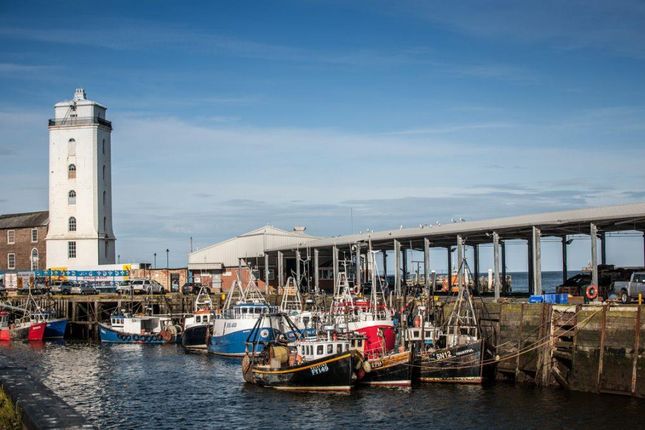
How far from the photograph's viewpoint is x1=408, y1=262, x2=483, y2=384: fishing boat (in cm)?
4716

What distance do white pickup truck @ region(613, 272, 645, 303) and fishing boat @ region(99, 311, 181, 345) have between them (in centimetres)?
4437

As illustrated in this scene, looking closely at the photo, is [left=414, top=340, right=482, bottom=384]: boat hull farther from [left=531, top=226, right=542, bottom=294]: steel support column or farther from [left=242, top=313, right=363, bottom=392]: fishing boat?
[left=531, top=226, right=542, bottom=294]: steel support column

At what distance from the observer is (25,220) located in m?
110

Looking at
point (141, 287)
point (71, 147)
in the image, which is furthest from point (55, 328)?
point (71, 147)

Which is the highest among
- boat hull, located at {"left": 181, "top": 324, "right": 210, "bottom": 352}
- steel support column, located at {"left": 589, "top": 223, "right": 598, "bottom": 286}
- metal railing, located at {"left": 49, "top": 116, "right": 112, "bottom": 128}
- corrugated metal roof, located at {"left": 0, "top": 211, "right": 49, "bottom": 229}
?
metal railing, located at {"left": 49, "top": 116, "right": 112, "bottom": 128}

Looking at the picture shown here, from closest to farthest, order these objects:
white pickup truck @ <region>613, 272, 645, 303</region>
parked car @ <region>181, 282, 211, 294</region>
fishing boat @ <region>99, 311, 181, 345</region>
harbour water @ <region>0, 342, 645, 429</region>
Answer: harbour water @ <region>0, 342, 645, 429</region>
white pickup truck @ <region>613, 272, 645, 303</region>
fishing boat @ <region>99, 311, 181, 345</region>
parked car @ <region>181, 282, 211, 294</region>

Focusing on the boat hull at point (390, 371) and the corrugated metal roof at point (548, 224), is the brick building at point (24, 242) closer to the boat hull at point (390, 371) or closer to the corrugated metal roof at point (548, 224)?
the corrugated metal roof at point (548, 224)

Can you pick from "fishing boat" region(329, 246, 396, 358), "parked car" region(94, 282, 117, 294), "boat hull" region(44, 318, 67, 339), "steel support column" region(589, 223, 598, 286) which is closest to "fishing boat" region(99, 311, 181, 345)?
"boat hull" region(44, 318, 67, 339)

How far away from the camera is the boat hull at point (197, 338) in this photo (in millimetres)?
72812

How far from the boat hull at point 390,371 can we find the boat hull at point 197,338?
27675 millimetres

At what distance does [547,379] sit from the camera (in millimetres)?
45219

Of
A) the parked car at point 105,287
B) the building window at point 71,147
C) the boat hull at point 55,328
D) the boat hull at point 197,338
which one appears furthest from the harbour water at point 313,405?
the building window at point 71,147

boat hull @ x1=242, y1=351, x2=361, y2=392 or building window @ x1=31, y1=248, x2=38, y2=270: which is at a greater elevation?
building window @ x1=31, y1=248, x2=38, y2=270

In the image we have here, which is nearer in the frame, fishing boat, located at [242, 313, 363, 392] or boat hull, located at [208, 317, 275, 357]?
fishing boat, located at [242, 313, 363, 392]
